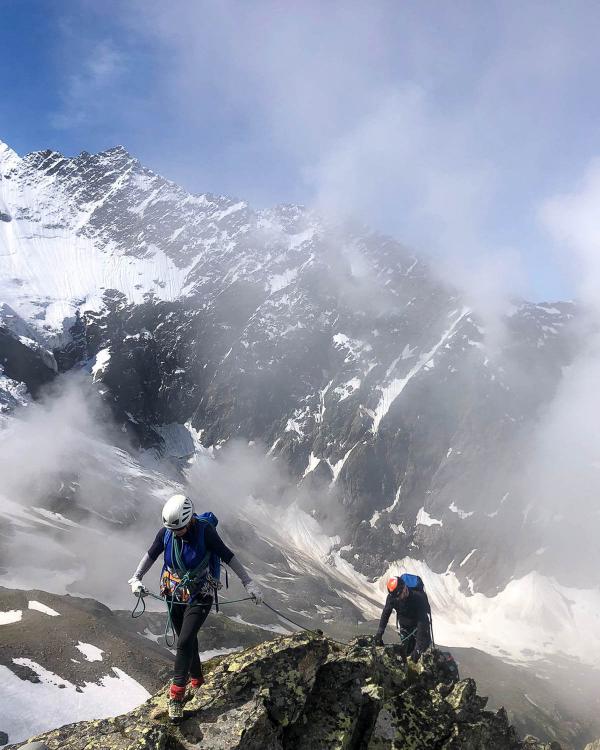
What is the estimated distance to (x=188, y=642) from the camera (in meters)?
11.1

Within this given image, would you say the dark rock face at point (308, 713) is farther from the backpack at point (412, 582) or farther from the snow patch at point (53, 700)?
the snow patch at point (53, 700)

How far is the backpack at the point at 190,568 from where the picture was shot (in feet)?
39.0

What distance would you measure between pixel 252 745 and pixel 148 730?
1989mm

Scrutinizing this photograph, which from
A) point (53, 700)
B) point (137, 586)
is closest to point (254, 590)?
point (137, 586)

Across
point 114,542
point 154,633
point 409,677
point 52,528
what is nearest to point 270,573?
point 114,542

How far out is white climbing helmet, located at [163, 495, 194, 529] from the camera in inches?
457

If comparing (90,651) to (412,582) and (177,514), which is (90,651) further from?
(177,514)

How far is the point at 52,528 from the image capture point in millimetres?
136750

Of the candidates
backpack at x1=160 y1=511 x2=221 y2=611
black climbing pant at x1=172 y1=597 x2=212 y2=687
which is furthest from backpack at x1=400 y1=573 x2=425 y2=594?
black climbing pant at x1=172 y1=597 x2=212 y2=687

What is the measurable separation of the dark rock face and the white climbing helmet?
336 cm

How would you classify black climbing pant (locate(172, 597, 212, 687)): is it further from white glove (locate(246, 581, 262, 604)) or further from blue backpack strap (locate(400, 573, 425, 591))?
blue backpack strap (locate(400, 573, 425, 591))

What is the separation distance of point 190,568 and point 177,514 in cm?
133

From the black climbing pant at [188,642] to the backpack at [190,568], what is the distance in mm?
266

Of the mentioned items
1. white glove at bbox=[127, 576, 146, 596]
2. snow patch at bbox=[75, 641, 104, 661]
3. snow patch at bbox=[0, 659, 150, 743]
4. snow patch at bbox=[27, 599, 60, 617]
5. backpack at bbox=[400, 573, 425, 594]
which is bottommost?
snow patch at bbox=[27, 599, 60, 617]
